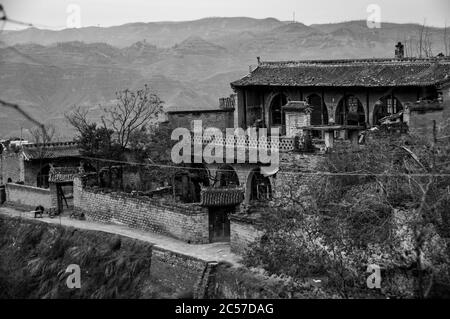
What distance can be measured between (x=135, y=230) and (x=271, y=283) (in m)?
9.60

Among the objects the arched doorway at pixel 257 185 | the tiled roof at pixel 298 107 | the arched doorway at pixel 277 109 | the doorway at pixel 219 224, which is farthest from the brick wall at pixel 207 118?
the doorway at pixel 219 224

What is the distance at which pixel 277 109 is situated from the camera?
3659 centimetres

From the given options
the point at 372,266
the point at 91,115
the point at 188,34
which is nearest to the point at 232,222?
the point at 372,266

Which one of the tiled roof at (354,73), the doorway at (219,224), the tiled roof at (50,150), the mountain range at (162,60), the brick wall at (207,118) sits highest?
the mountain range at (162,60)

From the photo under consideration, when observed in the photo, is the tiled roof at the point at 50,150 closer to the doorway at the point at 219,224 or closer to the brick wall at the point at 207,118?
the brick wall at the point at 207,118

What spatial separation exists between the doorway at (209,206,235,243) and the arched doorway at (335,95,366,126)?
1053 centimetres

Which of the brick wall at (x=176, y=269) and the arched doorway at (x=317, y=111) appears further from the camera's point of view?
the arched doorway at (x=317, y=111)

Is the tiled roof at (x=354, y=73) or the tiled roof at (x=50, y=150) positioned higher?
the tiled roof at (x=354, y=73)

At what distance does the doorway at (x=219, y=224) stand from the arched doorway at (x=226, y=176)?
5.08 m

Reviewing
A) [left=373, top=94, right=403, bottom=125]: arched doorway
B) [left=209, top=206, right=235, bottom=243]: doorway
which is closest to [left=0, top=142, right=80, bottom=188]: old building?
[left=209, top=206, right=235, bottom=243]: doorway

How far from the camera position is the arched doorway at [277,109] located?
118ft

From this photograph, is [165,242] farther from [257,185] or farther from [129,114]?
[129,114]

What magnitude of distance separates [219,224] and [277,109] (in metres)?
12.4

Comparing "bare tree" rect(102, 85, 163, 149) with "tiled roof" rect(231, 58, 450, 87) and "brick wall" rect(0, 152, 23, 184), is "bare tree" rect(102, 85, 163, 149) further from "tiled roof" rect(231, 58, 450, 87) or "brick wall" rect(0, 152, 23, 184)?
"brick wall" rect(0, 152, 23, 184)
